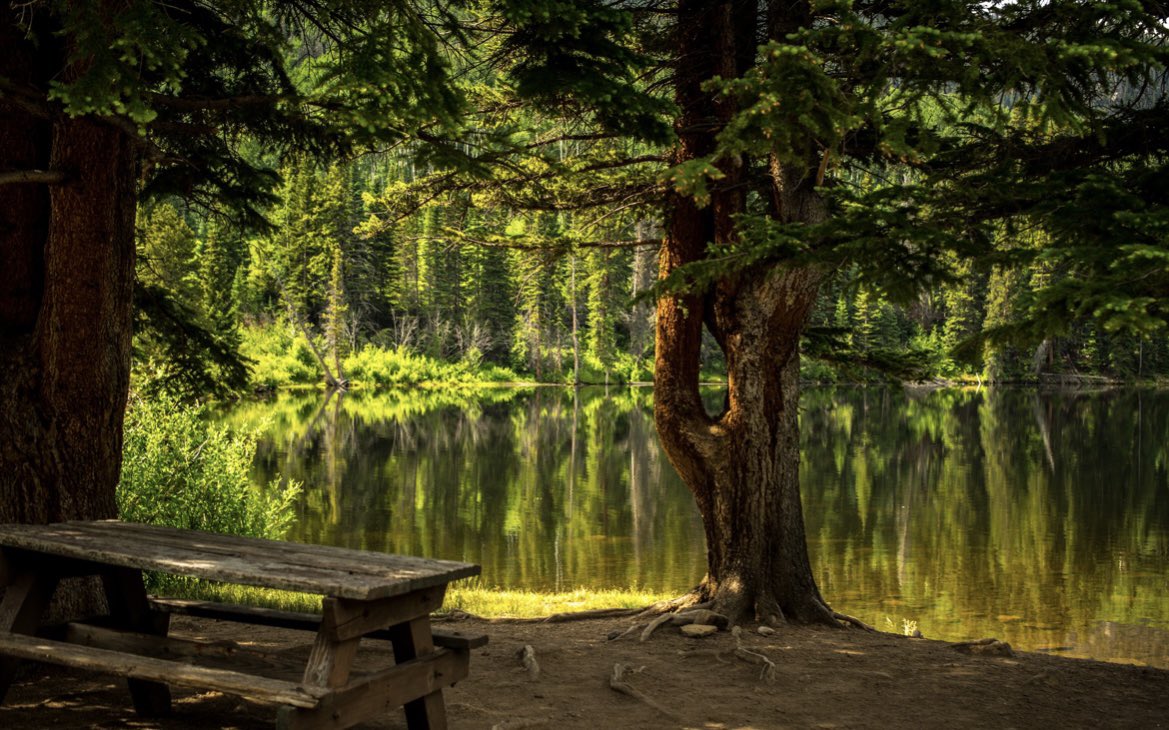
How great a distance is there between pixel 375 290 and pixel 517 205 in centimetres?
5146

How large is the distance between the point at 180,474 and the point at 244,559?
7416 mm

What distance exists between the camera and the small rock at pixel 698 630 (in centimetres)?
689

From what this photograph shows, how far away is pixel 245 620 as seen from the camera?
4.71 metres

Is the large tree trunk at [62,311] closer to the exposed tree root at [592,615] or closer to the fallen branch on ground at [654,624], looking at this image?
the fallen branch on ground at [654,624]

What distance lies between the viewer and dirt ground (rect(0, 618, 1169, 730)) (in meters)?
4.79

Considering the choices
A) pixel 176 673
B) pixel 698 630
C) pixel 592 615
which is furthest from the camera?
pixel 592 615

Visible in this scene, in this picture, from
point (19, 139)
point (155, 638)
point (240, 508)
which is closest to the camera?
point (155, 638)

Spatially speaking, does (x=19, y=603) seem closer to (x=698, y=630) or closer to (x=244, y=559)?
(x=244, y=559)

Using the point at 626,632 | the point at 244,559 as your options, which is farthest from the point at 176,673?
the point at 626,632

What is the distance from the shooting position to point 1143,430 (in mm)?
33719

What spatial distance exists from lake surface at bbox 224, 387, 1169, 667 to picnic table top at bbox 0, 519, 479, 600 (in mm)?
5576

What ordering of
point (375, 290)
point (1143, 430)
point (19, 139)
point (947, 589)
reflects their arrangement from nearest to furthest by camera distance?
point (19, 139)
point (947, 589)
point (1143, 430)
point (375, 290)

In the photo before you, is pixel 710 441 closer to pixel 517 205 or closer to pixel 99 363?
pixel 517 205

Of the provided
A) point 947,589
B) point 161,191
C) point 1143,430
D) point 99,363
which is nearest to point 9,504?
point 99,363
